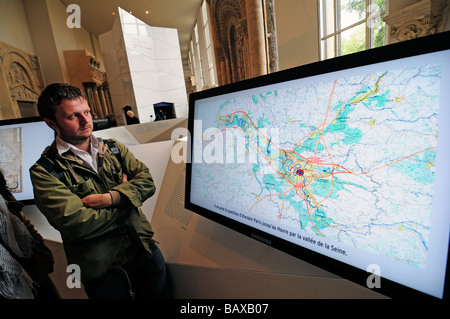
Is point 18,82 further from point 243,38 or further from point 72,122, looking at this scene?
point 72,122

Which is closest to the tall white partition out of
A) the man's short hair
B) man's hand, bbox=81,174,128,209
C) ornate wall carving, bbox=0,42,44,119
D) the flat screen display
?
Result: ornate wall carving, bbox=0,42,44,119

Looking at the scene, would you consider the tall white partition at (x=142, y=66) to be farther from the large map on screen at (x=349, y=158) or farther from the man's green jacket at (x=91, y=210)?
the large map on screen at (x=349, y=158)

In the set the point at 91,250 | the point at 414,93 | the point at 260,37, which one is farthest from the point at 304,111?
the point at 260,37

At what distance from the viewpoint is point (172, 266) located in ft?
2.54

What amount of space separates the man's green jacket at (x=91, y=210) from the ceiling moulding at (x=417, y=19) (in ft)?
12.4

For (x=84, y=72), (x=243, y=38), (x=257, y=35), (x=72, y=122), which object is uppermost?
(x=243, y=38)

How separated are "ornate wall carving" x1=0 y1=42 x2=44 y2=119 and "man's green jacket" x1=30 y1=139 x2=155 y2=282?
233 inches

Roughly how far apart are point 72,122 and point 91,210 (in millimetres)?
318

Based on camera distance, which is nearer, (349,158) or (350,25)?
(349,158)

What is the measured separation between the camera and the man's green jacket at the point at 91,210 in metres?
0.63

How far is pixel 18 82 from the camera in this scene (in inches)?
202

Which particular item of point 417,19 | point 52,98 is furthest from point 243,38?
point 52,98

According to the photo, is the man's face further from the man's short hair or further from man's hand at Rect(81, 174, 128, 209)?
man's hand at Rect(81, 174, 128, 209)

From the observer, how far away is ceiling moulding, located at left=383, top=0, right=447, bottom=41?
2420 millimetres
